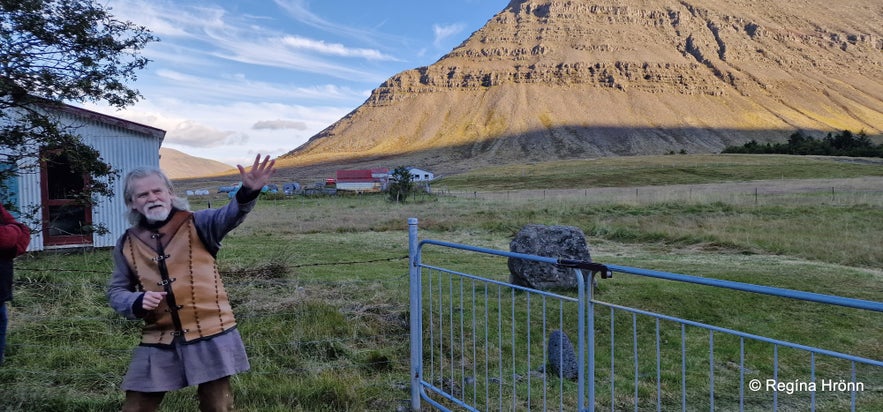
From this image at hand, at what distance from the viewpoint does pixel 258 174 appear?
303cm

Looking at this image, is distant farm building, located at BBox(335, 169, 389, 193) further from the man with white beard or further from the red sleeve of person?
the man with white beard

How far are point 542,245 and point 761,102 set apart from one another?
18841cm

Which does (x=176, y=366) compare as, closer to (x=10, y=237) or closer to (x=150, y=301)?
(x=150, y=301)

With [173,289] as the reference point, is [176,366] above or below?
below

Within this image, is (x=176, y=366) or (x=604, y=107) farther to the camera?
(x=604, y=107)

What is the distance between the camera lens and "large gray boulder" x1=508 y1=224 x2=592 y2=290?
10.0 meters

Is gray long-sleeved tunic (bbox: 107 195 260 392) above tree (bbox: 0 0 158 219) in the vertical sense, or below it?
below

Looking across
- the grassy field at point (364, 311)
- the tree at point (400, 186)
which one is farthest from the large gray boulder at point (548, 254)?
the tree at point (400, 186)

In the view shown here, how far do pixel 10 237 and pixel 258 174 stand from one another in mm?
2938

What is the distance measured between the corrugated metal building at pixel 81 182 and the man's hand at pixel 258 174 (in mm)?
13761

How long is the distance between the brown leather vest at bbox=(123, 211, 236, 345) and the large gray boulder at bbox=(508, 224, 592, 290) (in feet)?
24.8

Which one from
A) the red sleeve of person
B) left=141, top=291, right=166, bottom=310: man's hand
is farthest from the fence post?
the red sleeve of person

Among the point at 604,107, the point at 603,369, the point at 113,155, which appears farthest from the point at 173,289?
the point at 604,107

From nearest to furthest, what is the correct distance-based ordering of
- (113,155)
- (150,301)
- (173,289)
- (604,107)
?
(150,301) → (173,289) → (113,155) → (604,107)
